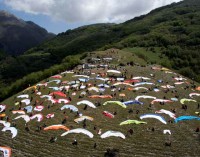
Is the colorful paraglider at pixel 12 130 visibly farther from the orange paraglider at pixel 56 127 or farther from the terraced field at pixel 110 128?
the orange paraglider at pixel 56 127

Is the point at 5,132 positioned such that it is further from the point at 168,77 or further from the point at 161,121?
the point at 168,77

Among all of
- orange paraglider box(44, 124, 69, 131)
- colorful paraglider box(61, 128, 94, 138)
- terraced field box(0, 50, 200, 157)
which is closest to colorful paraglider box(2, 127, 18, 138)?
terraced field box(0, 50, 200, 157)

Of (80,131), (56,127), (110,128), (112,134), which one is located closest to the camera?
(112,134)

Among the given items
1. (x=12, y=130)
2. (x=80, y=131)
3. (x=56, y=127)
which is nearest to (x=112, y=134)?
(x=80, y=131)

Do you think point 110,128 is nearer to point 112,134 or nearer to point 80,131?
point 112,134

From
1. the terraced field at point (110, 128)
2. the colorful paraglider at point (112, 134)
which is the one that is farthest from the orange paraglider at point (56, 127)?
the colorful paraglider at point (112, 134)

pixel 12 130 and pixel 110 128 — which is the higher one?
pixel 12 130

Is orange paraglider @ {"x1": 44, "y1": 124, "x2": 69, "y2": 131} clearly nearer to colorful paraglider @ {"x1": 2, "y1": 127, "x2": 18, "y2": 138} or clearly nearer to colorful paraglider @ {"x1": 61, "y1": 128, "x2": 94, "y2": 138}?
colorful paraglider @ {"x1": 61, "y1": 128, "x2": 94, "y2": 138}

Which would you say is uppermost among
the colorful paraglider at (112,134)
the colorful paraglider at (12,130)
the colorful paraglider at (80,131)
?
the colorful paraglider at (12,130)

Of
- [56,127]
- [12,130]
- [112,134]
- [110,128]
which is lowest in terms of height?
[112,134]

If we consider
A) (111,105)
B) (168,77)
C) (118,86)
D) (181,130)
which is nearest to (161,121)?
(181,130)

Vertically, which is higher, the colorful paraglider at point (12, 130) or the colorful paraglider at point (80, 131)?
the colorful paraglider at point (12, 130)
